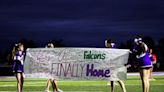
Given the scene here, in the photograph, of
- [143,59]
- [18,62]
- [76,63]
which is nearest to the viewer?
[143,59]

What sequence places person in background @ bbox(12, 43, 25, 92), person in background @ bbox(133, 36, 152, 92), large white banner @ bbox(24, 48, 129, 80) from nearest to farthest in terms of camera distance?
person in background @ bbox(133, 36, 152, 92) → person in background @ bbox(12, 43, 25, 92) → large white banner @ bbox(24, 48, 129, 80)

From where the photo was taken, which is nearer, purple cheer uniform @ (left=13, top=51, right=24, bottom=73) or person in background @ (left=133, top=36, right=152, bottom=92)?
person in background @ (left=133, top=36, right=152, bottom=92)

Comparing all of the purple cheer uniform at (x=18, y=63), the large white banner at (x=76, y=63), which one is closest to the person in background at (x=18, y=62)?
the purple cheer uniform at (x=18, y=63)

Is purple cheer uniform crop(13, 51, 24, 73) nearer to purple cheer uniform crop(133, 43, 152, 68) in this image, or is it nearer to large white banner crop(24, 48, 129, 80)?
large white banner crop(24, 48, 129, 80)

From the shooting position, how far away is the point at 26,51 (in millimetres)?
16953

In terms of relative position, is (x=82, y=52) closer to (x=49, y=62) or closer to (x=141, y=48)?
(x=49, y=62)

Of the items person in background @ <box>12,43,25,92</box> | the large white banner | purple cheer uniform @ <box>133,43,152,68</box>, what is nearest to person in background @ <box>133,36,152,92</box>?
purple cheer uniform @ <box>133,43,152,68</box>

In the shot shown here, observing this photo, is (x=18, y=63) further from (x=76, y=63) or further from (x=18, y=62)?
(x=76, y=63)

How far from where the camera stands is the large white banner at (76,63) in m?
16.2

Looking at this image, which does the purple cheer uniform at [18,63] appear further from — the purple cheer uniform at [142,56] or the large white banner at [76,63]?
the purple cheer uniform at [142,56]

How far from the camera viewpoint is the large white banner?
639 inches

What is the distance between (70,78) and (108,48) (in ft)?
5.58

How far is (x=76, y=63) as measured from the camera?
16.5m

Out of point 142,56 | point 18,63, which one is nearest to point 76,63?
point 18,63
